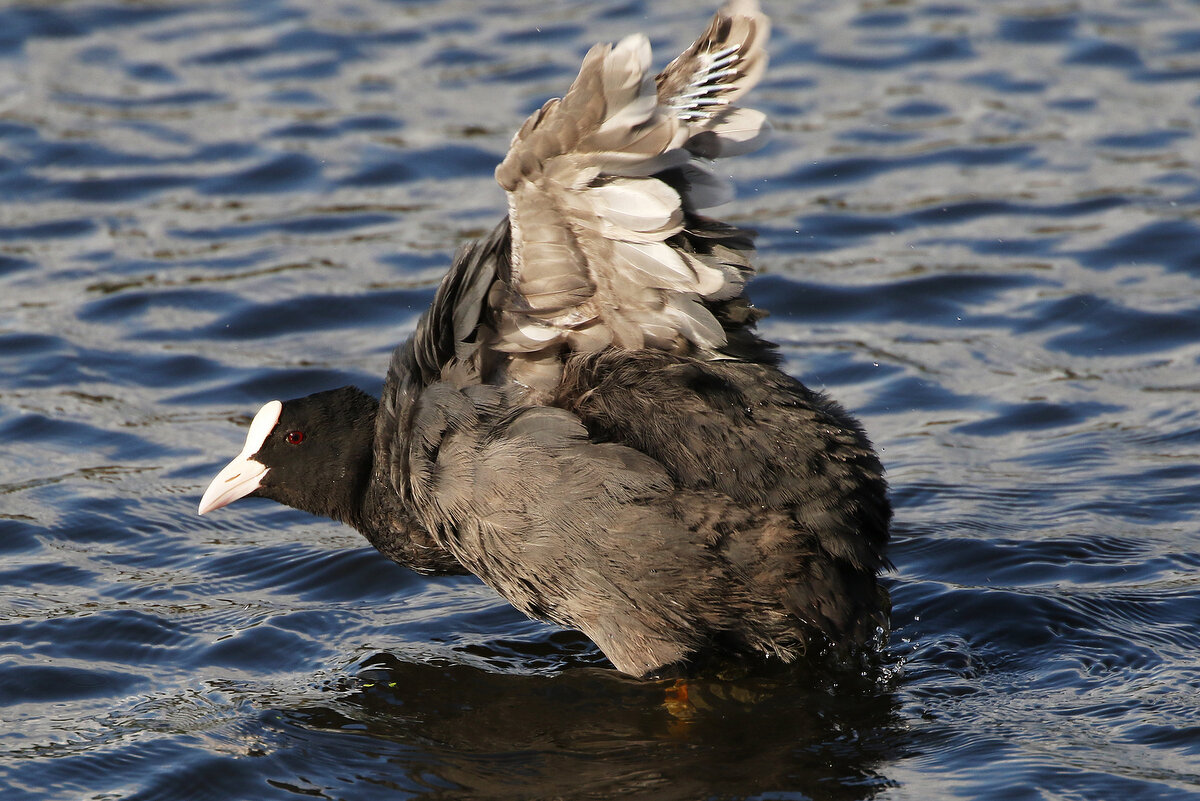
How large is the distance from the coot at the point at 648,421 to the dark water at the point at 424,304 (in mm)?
356

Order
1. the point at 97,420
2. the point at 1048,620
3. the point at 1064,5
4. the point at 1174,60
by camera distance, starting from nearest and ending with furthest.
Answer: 1. the point at 1048,620
2. the point at 97,420
3. the point at 1174,60
4. the point at 1064,5

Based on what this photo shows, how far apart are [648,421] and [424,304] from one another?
3342mm

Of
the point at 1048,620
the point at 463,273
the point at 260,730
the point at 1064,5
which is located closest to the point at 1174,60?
the point at 1064,5

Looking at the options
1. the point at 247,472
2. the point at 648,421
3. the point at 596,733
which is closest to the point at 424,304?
the point at 247,472

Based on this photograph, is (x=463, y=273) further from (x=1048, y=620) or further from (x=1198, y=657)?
(x=1198, y=657)

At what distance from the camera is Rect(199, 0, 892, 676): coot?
3854 millimetres

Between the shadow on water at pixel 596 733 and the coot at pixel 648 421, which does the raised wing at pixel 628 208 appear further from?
the shadow on water at pixel 596 733

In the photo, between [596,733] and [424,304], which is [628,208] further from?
[424,304]

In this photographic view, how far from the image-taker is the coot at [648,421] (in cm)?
385

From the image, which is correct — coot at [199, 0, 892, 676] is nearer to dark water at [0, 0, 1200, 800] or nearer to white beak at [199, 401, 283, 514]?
dark water at [0, 0, 1200, 800]

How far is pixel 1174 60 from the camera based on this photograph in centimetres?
934

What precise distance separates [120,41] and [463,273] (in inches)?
284

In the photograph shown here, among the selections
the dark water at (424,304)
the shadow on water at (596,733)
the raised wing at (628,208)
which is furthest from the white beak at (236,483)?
the raised wing at (628,208)

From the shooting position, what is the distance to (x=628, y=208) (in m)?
3.77
